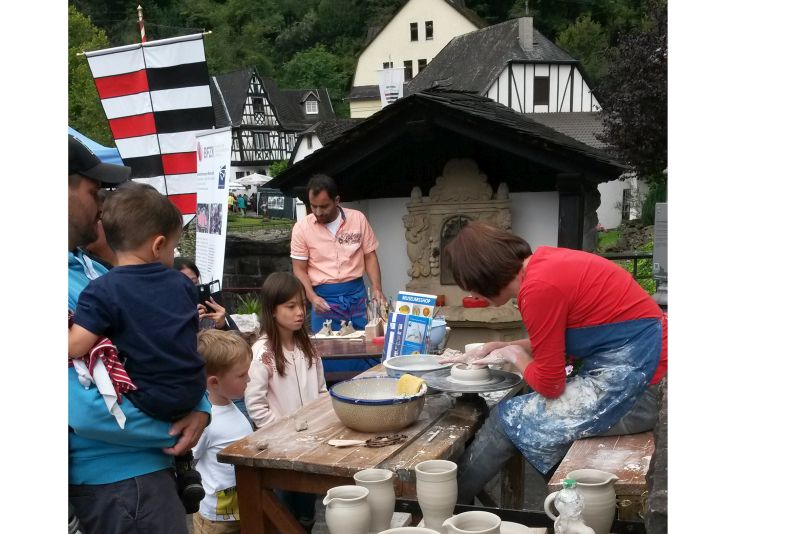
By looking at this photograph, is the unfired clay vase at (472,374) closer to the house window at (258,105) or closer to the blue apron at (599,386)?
the blue apron at (599,386)

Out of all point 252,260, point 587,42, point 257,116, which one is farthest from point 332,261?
Answer: point 257,116

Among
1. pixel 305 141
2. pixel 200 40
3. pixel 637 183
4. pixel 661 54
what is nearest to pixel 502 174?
pixel 200 40

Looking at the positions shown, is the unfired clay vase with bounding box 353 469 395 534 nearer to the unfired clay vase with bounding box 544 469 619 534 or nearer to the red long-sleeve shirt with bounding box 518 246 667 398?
the unfired clay vase with bounding box 544 469 619 534

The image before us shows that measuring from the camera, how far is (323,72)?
176 ft

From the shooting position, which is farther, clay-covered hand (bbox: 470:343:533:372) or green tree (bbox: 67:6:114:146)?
green tree (bbox: 67:6:114:146)

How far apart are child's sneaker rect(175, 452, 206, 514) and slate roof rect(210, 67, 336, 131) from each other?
45769 millimetres

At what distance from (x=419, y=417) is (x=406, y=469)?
0.66 metres

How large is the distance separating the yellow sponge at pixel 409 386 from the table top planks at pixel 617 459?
2.23 ft

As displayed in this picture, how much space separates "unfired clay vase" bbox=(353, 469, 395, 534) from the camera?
220 cm

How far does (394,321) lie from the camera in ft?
13.7

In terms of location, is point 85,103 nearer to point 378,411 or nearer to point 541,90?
point 541,90

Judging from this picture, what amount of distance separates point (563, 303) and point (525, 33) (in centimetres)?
2966

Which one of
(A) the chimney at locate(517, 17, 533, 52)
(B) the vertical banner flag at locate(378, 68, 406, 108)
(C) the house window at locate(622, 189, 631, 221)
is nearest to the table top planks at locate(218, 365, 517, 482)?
(B) the vertical banner flag at locate(378, 68, 406, 108)

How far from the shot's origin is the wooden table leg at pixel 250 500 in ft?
9.07
